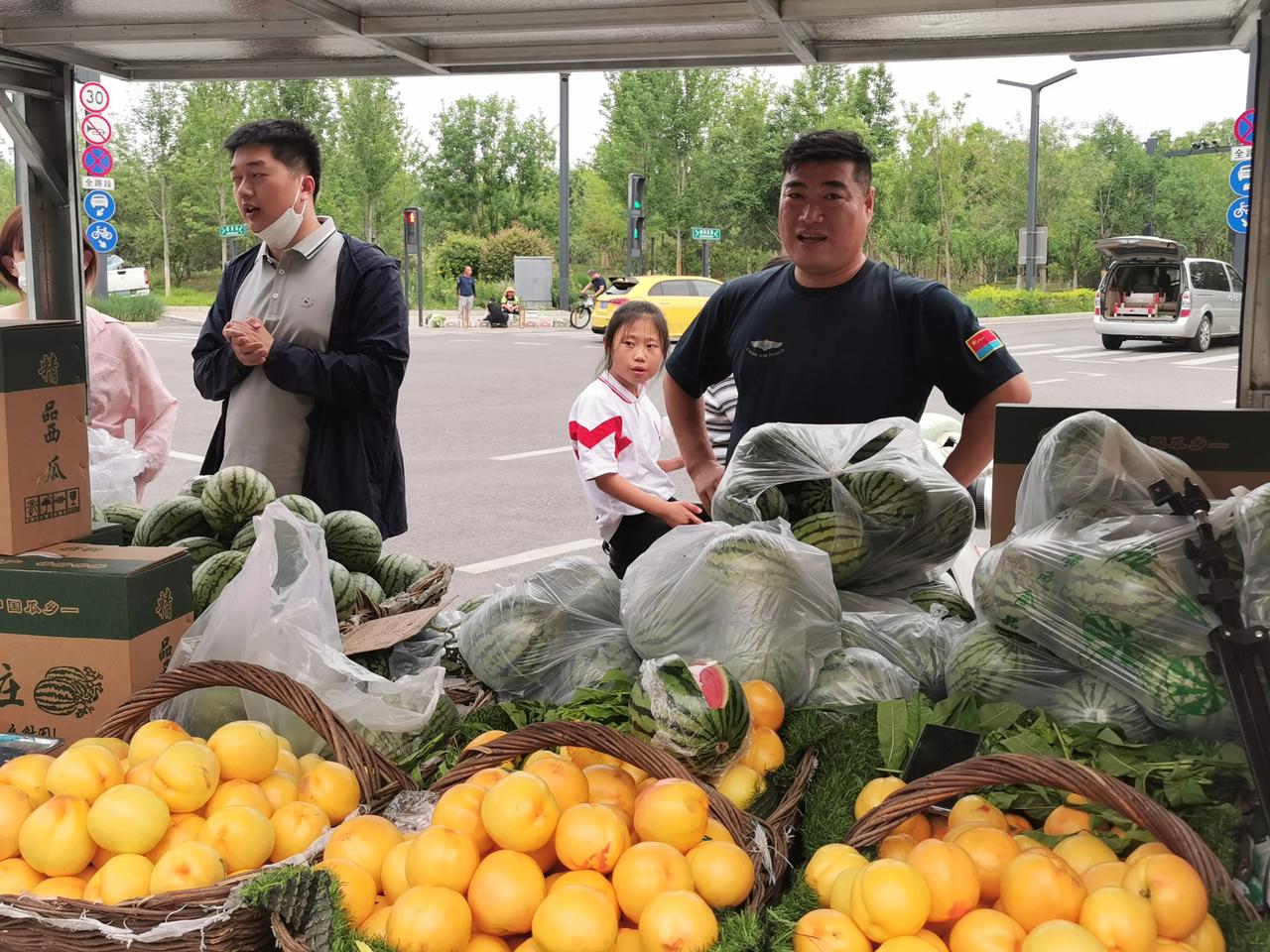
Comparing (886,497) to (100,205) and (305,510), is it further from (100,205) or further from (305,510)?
(100,205)

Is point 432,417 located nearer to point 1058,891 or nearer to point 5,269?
point 5,269

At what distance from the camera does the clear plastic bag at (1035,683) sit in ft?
6.21

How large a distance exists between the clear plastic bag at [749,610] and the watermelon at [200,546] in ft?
4.16

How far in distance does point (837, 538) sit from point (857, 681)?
407mm

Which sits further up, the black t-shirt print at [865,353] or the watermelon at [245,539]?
the black t-shirt print at [865,353]

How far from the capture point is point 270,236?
366 cm

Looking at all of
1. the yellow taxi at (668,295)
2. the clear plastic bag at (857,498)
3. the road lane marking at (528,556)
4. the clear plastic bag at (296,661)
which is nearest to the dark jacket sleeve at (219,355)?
the clear plastic bag at (296,661)

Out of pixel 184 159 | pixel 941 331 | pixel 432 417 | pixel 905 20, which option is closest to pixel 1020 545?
pixel 941 331

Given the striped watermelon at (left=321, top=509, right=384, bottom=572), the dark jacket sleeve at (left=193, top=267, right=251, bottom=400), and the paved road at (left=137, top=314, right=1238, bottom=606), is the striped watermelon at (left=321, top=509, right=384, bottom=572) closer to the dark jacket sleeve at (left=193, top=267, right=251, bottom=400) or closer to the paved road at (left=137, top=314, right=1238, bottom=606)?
the dark jacket sleeve at (left=193, top=267, right=251, bottom=400)

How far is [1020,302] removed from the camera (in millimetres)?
33031

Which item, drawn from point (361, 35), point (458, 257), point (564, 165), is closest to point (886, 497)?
point (361, 35)

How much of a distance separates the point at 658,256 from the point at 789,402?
40.3 meters

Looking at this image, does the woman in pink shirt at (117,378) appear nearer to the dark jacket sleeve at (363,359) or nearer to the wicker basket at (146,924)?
the dark jacket sleeve at (363,359)

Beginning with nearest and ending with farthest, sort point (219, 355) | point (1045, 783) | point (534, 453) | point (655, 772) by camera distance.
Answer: point (1045, 783) < point (655, 772) < point (219, 355) < point (534, 453)
